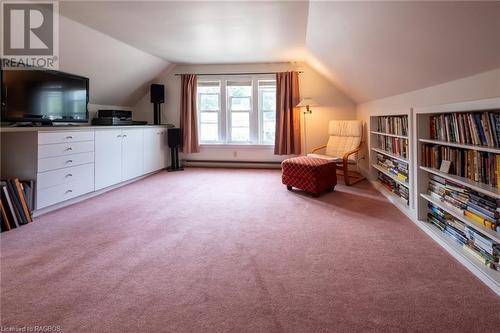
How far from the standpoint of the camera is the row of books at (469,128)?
1.71 metres

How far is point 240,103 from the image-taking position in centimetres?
567

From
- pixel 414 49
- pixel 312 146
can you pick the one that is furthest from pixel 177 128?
pixel 414 49

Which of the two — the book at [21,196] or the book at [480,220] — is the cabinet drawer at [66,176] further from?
the book at [480,220]

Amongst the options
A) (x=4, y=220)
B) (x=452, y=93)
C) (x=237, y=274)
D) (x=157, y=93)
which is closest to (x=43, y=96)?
(x=4, y=220)

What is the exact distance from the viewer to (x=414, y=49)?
2.06 meters

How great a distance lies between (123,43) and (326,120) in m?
3.66

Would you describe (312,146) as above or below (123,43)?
below

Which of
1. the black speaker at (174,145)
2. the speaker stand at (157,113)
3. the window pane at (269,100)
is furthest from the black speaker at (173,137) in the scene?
the window pane at (269,100)

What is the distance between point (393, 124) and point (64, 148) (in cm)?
367

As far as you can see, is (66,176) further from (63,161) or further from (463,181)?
(463,181)

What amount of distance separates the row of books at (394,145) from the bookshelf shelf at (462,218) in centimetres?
75

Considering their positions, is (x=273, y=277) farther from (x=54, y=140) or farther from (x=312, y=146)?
(x=312, y=146)

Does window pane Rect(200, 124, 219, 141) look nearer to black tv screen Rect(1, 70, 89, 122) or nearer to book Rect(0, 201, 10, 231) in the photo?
black tv screen Rect(1, 70, 89, 122)

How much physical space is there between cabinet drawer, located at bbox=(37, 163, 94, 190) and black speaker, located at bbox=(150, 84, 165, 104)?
2492 mm
